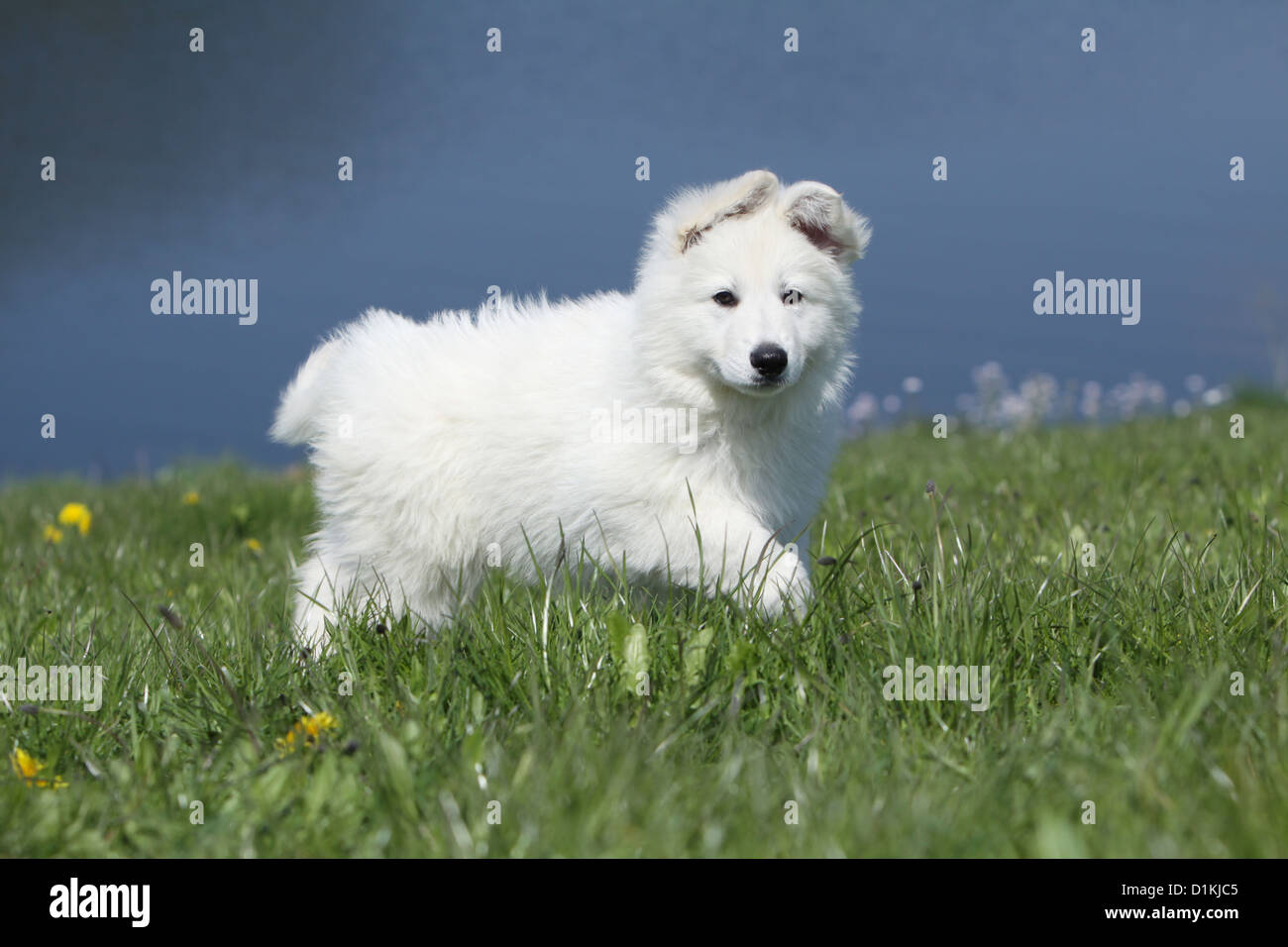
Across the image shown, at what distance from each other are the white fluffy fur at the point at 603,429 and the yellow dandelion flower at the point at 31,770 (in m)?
0.89

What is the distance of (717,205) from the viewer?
3621 mm

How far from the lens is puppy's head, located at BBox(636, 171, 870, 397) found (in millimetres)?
3430

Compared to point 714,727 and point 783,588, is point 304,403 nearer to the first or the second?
point 783,588

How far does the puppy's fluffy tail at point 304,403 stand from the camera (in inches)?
174

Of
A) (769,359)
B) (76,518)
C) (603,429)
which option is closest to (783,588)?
(769,359)

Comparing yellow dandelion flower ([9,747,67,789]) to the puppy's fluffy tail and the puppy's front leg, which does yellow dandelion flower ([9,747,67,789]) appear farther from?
the puppy's fluffy tail

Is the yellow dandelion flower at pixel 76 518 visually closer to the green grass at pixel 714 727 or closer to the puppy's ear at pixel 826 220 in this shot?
the green grass at pixel 714 727

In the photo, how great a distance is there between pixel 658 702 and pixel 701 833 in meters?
0.52

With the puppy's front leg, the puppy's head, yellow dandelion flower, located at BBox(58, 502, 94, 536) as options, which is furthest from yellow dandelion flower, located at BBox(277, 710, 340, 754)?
yellow dandelion flower, located at BBox(58, 502, 94, 536)

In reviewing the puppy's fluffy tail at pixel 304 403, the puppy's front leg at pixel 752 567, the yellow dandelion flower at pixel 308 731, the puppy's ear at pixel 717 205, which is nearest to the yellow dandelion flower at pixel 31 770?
the yellow dandelion flower at pixel 308 731

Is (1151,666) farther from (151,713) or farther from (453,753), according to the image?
(151,713)

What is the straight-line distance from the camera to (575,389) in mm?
3850

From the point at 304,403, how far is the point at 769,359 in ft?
6.65
